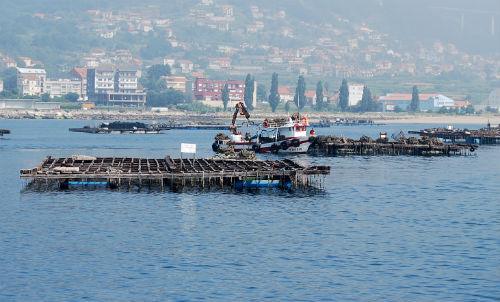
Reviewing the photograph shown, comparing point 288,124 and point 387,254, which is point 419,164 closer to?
point 288,124

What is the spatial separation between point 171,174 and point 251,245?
25.5 m

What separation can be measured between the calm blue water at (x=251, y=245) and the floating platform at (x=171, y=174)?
6.07ft

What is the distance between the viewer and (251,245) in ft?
180

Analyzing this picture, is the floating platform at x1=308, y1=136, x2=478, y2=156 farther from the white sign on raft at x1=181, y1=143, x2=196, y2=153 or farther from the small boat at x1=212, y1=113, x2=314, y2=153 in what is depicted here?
the white sign on raft at x1=181, y1=143, x2=196, y2=153

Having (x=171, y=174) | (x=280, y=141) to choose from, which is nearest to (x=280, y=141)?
(x=280, y=141)

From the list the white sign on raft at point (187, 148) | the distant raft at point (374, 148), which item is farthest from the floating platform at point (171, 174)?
the distant raft at point (374, 148)

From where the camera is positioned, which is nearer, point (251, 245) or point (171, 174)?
point (251, 245)

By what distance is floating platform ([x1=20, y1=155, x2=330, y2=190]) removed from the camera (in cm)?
7825

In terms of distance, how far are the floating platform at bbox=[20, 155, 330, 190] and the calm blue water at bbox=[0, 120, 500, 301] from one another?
6.07 ft

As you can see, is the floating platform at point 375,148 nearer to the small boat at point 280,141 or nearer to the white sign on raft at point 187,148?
the small boat at point 280,141

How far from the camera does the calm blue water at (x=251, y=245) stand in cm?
4456

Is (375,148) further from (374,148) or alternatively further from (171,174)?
(171,174)

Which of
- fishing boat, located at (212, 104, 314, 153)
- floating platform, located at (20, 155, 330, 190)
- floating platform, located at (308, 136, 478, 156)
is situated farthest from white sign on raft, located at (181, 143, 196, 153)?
floating platform, located at (308, 136, 478, 156)

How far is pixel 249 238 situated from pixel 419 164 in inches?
2689
